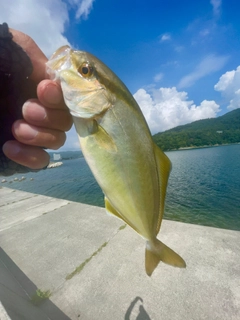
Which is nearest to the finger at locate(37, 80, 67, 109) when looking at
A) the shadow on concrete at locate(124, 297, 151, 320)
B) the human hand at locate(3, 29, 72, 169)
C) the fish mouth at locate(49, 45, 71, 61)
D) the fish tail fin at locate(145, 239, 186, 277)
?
the human hand at locate(3, 29, 72, 169)

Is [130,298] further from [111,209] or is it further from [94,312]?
[111,209]

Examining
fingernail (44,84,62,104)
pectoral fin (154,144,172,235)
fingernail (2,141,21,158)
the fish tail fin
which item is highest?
fingernail (44,84,62,104)

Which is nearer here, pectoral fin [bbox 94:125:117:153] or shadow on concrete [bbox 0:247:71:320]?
pectoral fin [bbox 94:125:117:153]

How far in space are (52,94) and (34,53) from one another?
1.34 feet

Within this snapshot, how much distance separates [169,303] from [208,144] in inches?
3770

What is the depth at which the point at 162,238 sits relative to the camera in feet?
15.2

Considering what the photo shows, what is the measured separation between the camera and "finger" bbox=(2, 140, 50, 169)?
53.2 inches

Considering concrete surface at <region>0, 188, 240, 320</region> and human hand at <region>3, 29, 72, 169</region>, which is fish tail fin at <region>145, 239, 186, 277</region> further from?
concrete surface at <region>0, 188, 240, 320</region>

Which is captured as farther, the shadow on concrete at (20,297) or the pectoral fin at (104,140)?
the shadow on concrete at (20,297)

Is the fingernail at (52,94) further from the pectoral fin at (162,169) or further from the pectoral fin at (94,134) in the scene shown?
the pectoral fin at (162,169)

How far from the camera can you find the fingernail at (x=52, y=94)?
3.81 feet

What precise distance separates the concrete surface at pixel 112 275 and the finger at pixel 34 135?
1797 mm

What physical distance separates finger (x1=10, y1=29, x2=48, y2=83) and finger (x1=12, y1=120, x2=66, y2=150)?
361 millimetres

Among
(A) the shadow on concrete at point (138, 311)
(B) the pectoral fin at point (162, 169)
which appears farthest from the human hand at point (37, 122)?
(A) the shadow on concrete at point (138, 311)
